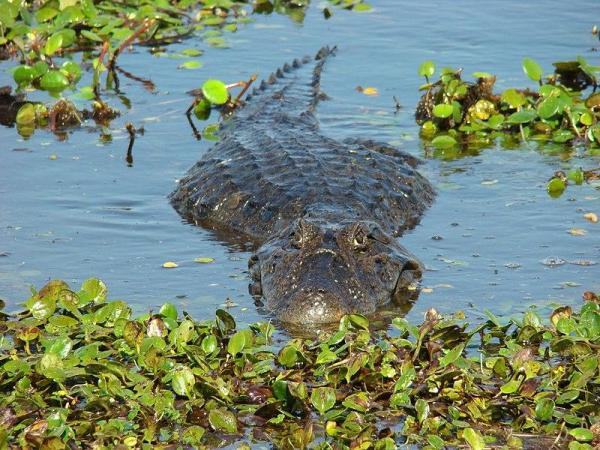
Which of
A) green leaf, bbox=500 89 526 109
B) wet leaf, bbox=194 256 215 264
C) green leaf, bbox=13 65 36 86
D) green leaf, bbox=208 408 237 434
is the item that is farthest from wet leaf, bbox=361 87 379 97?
green leaf, bbox=208 408 237 434

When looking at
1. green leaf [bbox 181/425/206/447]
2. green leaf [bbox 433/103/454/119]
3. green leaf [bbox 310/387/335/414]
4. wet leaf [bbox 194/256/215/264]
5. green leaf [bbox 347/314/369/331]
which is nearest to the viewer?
green leaf [bbox 181/425/206/447]

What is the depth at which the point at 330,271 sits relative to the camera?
22.6 ft

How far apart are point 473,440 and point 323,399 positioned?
71 centimetres

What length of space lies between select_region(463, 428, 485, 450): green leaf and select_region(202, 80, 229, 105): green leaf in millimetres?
6375

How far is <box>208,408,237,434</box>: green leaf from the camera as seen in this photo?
201 inches

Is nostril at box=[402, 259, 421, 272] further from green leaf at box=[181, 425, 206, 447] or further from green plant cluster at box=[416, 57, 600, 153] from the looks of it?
green plant cluster at box=[416, 57, 600, 153]

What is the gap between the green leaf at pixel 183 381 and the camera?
524 centimetres

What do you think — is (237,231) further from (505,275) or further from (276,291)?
(505,275)

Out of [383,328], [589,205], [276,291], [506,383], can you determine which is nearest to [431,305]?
[383,328]

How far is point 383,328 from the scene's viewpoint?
265 inches

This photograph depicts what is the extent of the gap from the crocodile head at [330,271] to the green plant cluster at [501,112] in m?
3.00

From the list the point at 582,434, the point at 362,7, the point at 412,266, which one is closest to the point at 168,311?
the point at 412,266

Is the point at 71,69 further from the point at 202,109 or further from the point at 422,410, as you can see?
the point at 422,410

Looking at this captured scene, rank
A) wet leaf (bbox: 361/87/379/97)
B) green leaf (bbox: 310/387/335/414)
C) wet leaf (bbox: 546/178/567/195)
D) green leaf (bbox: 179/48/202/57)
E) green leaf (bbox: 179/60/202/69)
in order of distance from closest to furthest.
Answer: green leaf (bbox: 310/387/335/414)
wet leaf (bbox: 546/178/567/195)
wet leaf (bbox: 361/87/379/97)
green leaf (bbox: 179/60/202/69)
green leaf (bbox: 179/48/202/57)
